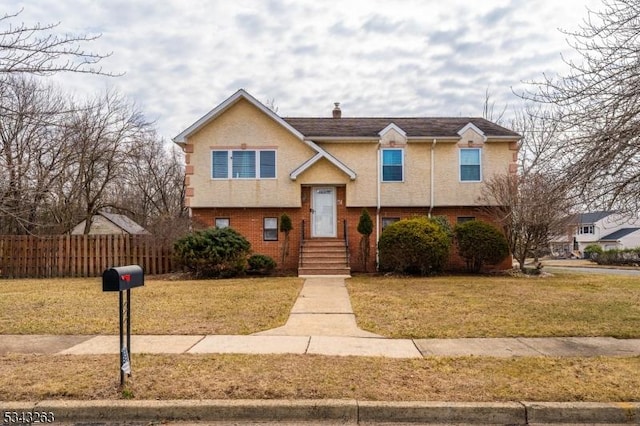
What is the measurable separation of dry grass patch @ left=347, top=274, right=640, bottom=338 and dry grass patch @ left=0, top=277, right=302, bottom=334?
2.05m

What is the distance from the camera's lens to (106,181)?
24.7 metres

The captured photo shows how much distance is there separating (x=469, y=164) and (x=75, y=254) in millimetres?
16596

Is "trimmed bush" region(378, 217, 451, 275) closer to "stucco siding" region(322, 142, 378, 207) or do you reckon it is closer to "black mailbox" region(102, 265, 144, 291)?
"stucco siding" region(322, 142, 378, 207)

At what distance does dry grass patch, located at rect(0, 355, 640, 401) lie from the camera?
15.3 feet

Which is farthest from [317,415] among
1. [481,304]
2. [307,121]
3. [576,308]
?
[307,121]

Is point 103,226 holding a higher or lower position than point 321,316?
higher

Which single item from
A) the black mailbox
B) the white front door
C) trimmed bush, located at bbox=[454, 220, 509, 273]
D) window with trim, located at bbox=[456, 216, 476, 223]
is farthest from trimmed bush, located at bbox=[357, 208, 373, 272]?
the black mailbox

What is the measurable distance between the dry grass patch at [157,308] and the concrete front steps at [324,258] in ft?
8.87

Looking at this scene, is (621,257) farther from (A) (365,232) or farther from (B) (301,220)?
(B) (301,220)

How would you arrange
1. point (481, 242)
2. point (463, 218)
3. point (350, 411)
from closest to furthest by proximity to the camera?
1. point (350, 411)
2. point (481, 242)
3. point (463, 218)

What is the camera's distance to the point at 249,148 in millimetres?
18578

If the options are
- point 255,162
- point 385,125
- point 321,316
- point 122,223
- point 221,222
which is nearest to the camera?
point 321,316

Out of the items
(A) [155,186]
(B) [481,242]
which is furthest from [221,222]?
(A) [155,186]

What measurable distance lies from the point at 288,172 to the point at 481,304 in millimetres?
10277
